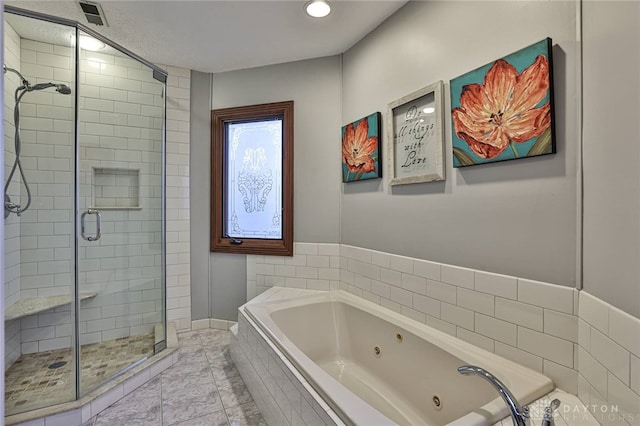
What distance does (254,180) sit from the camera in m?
2.94

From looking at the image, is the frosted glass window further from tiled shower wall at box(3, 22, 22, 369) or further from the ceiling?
tiled shower wall at box(3, 22, 22, 369)

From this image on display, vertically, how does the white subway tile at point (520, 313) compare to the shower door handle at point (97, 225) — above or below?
below

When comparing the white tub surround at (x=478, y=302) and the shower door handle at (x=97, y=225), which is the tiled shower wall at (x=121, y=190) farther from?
the white tub surround at (x=478, y=302)

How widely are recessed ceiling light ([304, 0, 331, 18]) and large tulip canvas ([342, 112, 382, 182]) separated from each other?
72cm

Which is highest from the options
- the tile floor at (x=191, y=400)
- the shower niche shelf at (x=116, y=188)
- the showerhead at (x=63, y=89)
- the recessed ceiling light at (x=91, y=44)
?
the recessed ceiling light at (x=91, y=44)

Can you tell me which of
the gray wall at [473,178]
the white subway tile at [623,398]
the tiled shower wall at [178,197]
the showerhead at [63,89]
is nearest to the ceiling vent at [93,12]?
the showerhead at [63,89]

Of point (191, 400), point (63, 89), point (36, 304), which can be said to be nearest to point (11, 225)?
point (36, 304)

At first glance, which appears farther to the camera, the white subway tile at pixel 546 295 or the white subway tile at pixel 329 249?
the white subway tile at pixel 329 249

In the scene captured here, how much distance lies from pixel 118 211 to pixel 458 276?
8.41ft

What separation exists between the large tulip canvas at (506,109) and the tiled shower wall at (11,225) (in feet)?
8.79

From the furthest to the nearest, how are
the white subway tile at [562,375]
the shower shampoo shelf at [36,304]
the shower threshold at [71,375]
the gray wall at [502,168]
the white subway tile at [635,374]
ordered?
1. the shower shampoo shelf at [36,304]
2. the shower threshold at [71,375]
3. the white subway tile at [562,375]
4. the gray wall at [502,168]
5. the white subway tile at [635,374]

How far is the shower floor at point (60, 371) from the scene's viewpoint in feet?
5.75

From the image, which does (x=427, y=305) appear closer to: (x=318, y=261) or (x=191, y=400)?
(x=318, y=261)

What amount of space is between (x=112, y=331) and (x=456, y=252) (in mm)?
2586
